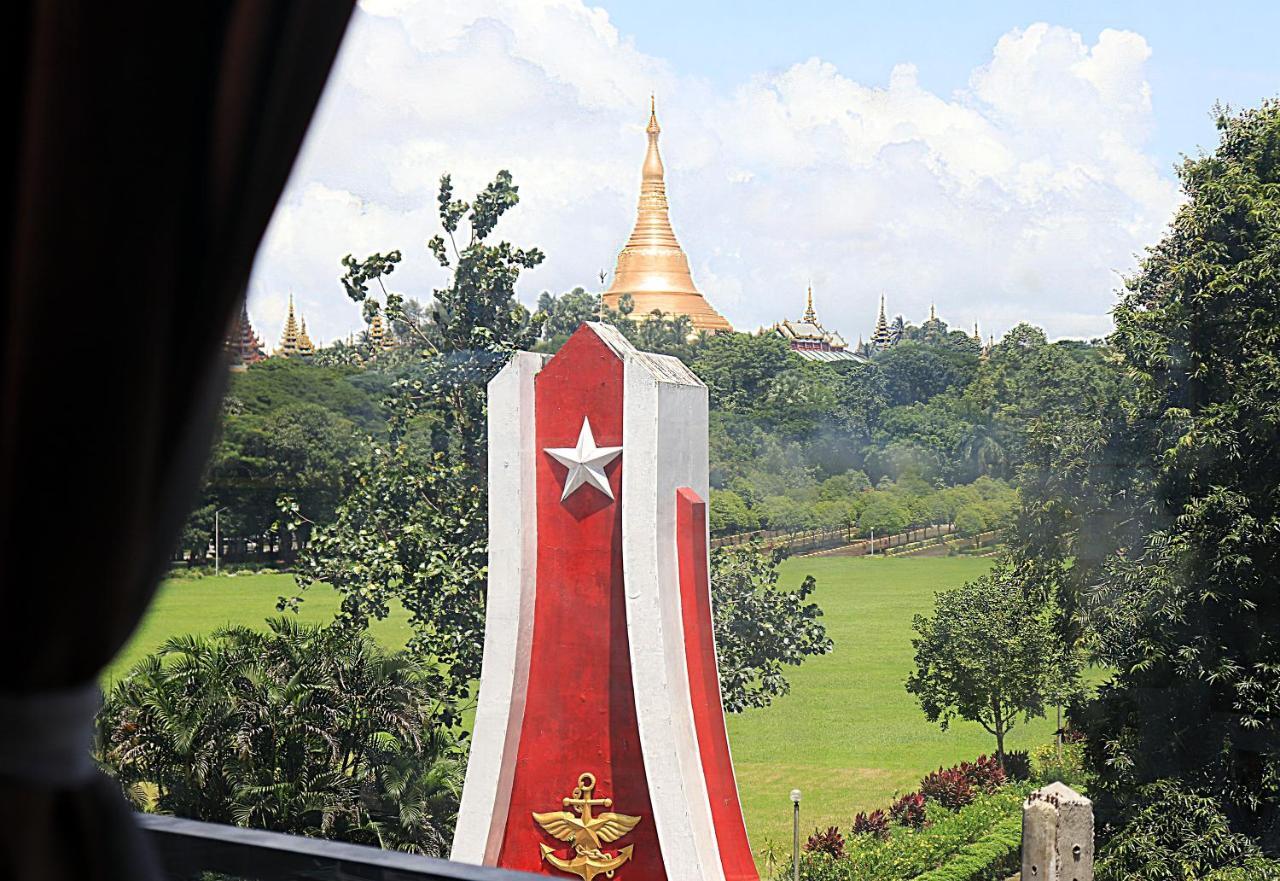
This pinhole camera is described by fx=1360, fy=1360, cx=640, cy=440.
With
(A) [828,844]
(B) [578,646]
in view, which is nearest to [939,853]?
(A) [828,844]

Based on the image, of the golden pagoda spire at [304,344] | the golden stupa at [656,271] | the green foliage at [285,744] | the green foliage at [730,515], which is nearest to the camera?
the green foliage at [285,744]

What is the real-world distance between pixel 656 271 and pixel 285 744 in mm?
6538

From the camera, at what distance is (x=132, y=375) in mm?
722

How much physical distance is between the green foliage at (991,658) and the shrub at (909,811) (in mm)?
496

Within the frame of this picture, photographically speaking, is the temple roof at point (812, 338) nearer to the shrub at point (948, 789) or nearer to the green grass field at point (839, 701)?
the green grass field at point (839, 701)

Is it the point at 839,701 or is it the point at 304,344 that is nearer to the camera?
the point at 839,701

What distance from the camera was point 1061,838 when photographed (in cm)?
362

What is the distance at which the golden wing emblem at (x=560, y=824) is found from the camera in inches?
154

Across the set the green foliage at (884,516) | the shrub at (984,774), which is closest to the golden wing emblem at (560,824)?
the shrub at (984,774)

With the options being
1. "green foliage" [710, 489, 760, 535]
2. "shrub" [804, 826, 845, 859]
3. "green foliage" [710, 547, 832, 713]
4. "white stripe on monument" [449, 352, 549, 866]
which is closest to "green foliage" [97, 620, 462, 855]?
"green foliage" [710, 547, 832, 713]

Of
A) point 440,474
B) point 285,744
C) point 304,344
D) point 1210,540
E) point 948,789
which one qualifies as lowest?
point 948,789

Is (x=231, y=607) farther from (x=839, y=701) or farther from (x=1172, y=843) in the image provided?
(x=1172, y=843)

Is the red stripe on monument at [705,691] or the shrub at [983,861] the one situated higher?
the red stripe on monument at [705,691]

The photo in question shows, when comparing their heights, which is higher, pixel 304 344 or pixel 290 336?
pixel 290 336
